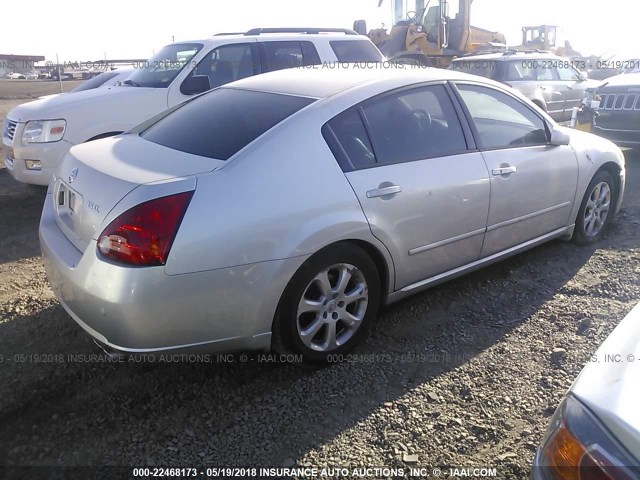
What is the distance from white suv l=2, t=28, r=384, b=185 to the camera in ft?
20.2

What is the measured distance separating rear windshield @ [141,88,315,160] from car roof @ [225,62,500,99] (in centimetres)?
10

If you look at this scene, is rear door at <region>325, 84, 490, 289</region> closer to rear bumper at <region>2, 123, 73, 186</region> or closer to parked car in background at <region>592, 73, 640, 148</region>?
rear bumper at <region>2, 123, 73, 186</region>

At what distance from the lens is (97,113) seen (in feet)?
20.6

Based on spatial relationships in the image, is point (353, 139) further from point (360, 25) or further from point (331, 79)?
point (360, 25)

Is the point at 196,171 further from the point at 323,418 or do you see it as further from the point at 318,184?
the point at 323,418

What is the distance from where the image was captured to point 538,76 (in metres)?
11.2

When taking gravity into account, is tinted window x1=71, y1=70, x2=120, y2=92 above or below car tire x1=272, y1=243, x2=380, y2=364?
above

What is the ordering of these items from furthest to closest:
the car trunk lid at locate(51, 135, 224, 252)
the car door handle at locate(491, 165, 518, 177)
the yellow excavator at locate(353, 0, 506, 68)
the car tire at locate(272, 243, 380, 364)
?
the yellow excavator at locate(353, 0, 506, 68) < the car door handle at locate(491, 165, 518, 177) < the car tire at locate(272, 243, 380, 364) < the car trunk lid at locate(51, 135, 224, 252)

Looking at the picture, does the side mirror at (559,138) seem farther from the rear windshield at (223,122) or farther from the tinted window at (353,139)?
the rear windshield at (223,122)

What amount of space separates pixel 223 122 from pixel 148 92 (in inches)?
144

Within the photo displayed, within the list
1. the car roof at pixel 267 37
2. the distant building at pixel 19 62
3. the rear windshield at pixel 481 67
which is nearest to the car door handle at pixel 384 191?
the car roof at pixel 267 37

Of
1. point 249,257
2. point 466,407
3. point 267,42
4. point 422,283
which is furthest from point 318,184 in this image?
point 267,42

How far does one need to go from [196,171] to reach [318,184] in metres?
0.62

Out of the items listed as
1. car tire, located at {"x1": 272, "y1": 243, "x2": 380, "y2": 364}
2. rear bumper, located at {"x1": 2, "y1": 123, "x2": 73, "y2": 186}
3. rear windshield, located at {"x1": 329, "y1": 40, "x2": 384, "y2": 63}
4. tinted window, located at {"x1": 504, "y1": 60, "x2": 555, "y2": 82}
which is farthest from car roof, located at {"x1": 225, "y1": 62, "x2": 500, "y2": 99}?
tinted window, located at {"x1": 504, "y1": 60, "x2": 555, "y2": 82}
